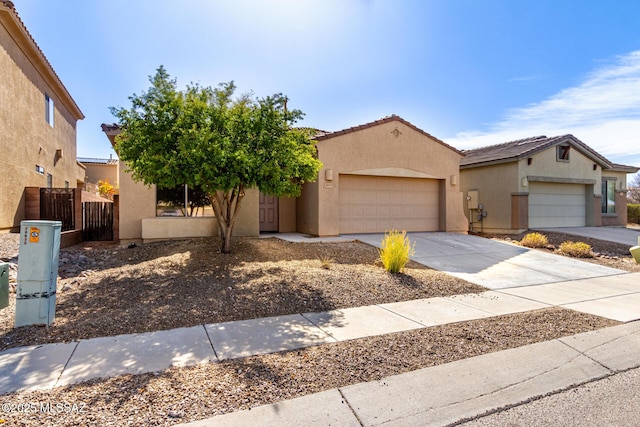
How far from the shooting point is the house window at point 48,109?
16.1m

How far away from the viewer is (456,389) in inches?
140

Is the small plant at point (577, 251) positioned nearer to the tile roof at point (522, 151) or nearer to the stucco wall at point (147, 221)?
the tile roof at point (522, 151)

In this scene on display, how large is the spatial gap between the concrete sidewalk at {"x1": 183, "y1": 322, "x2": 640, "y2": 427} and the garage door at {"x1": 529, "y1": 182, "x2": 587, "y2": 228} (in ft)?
47.6

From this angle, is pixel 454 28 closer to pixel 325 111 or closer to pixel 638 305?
pixel 325 111

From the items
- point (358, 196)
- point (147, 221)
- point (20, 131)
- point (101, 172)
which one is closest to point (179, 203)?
point (147, 221)

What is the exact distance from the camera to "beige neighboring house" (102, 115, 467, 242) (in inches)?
464

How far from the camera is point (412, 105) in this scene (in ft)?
49.5

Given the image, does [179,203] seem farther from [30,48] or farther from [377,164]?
[30,48]

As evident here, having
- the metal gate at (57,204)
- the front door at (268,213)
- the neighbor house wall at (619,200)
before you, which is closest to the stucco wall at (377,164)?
the front door at (268,213)

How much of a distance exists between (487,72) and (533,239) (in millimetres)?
6256

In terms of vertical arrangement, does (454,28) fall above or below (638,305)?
above

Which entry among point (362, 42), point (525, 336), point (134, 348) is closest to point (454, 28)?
point (362, 42)

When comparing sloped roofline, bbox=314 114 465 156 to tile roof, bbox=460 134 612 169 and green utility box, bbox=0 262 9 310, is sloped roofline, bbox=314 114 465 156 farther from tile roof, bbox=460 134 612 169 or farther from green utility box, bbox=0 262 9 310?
green utility box, bbox=0 262 9 310

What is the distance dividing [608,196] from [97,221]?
84.9ft
